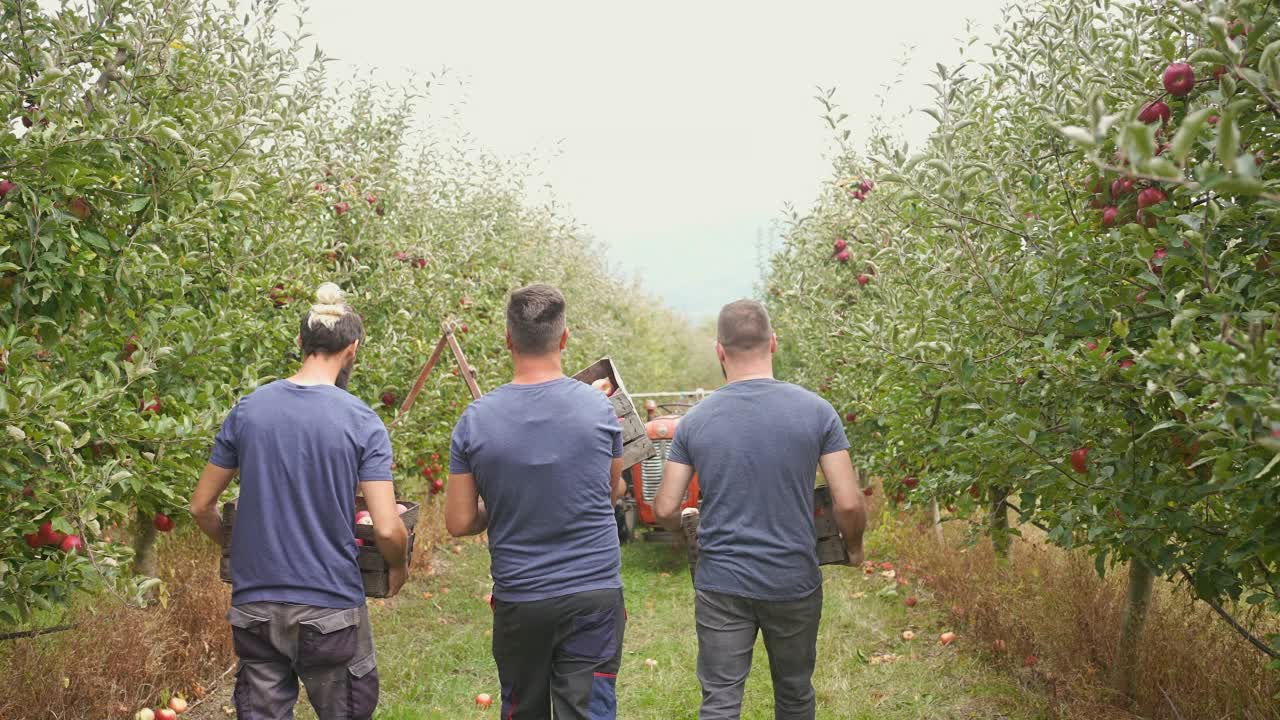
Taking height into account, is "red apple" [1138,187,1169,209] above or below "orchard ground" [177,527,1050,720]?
above

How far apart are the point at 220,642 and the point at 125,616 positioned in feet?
2.21

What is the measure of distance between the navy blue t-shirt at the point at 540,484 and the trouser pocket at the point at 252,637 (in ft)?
2.48

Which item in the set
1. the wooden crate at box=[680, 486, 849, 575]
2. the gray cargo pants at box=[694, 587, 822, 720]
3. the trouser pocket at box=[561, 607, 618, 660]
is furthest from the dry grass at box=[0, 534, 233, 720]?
the wooden crate at box=[680, 486, 849, 575]

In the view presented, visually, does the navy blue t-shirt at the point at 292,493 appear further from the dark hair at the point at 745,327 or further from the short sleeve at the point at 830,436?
the short sleeve at the point at 830,436

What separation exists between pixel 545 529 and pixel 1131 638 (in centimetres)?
329

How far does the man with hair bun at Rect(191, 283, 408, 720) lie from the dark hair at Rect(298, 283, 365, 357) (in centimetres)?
15

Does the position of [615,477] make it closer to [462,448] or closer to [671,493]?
[671,493]

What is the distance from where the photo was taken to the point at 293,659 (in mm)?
3127

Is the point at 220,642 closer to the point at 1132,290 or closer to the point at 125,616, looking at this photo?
the point at 125,616

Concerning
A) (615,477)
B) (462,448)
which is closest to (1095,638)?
(615,477)

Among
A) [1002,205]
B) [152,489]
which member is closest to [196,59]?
[152,489]

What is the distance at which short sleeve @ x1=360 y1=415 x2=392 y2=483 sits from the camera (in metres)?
3.21

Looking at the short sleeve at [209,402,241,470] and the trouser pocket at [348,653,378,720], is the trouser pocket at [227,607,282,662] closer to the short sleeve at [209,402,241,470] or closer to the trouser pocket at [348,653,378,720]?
the trouser pocket at [348,653,378,720]

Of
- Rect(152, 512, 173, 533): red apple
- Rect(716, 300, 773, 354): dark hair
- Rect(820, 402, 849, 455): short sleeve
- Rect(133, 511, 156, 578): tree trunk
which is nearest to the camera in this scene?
Rect(820, 402, 849, 455): short sleeve
